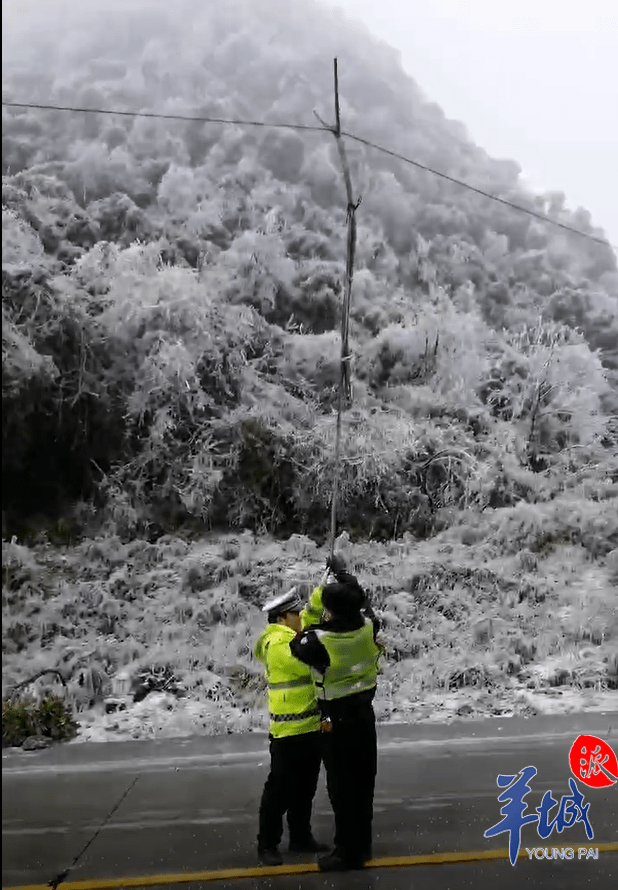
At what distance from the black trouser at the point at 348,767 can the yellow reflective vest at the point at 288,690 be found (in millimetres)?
86

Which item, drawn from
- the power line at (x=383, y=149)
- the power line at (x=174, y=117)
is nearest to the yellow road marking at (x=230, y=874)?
the power line at (x=383, y=149)

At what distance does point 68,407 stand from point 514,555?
2.74 meters

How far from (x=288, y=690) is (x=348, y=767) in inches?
12.7

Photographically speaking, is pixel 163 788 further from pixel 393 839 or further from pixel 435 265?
pixel 435 265

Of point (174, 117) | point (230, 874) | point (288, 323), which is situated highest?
point (174, 117)

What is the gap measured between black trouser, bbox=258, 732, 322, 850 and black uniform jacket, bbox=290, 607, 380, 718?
15 centimetres

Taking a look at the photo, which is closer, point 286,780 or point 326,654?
point 326,654

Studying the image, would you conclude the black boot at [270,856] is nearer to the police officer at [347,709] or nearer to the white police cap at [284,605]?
the police officer at [347,709]

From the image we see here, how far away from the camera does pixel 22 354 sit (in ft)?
12.9

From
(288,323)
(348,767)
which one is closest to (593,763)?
(348,767)

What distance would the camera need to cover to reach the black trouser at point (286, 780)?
97.6 inches

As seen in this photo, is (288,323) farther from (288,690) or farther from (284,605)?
(288,690)

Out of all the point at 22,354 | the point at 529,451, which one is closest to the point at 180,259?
the point at 22,354

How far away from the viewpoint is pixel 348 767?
2453mm
